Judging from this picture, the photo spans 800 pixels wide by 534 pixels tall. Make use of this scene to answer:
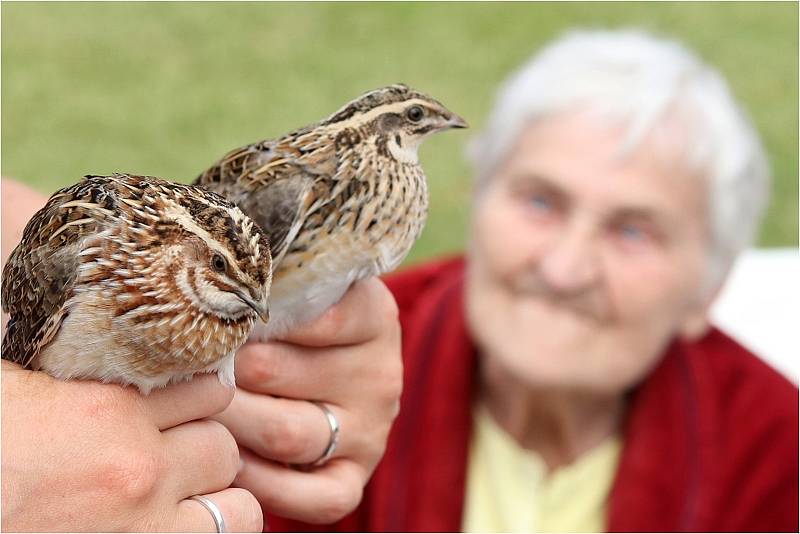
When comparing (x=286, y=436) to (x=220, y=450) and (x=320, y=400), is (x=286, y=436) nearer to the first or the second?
(x=320, y=400)

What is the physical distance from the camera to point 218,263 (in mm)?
587

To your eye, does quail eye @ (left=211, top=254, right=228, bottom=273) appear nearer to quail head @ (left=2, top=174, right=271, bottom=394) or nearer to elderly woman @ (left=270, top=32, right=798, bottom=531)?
quail head @ (left=2, top=174, right=271, bottom=394)

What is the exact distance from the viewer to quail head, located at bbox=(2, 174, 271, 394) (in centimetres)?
59

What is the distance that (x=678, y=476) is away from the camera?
2.04 metres

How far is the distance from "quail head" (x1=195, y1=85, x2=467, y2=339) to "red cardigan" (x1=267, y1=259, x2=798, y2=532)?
44.8 inches

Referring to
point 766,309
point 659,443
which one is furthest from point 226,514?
point 766,309

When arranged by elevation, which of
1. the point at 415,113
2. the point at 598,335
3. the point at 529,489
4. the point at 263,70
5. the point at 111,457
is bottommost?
the point at 529,489

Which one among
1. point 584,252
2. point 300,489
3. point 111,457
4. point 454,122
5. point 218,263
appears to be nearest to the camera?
point 218,263

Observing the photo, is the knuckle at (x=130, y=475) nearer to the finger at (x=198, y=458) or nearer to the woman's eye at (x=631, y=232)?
the finger at (x=198, y=458)

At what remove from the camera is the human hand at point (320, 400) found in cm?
94

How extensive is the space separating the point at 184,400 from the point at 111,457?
0.07 metres

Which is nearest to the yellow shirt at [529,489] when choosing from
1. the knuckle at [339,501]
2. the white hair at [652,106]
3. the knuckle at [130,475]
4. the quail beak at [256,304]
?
the white hair at [652,106]

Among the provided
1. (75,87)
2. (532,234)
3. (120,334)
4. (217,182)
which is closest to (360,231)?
(217,182)

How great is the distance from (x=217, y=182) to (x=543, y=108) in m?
1.26
